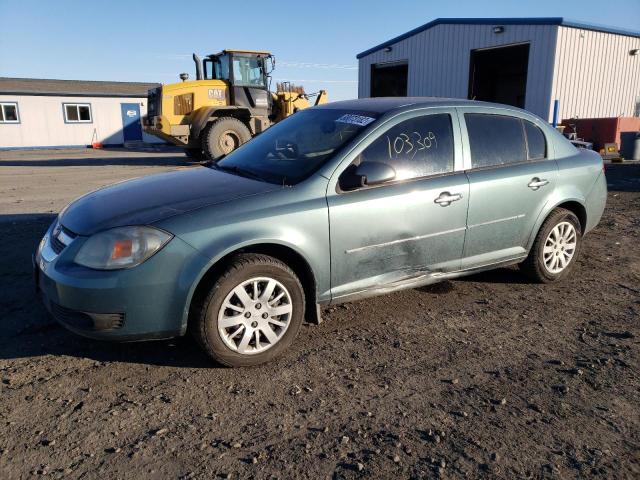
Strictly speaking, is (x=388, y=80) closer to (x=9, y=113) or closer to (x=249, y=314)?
(x=9, y=113)

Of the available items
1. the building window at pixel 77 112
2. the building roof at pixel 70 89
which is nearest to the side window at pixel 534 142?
the building roof at pixel 70 89

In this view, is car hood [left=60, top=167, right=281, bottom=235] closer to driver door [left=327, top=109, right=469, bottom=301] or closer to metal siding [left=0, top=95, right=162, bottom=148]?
Answer: driver door [left=327, top=109, right=469, bottom=301]

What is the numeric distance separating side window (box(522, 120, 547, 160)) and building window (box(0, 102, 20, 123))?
27.9 metres

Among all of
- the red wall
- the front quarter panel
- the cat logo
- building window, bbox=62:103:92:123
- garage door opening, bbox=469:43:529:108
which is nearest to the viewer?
the front quarter panel

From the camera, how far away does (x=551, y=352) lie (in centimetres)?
336

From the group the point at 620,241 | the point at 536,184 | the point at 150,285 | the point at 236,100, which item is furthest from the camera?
the point at 236,100

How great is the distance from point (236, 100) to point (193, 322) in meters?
13.4

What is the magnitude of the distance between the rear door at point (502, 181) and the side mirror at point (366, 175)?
873 millimetres

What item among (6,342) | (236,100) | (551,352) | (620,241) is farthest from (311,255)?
(236,100)

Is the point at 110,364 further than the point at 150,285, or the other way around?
the point at 110,364

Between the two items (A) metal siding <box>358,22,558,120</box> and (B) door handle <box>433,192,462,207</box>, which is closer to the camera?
(B) door handle <box>433,192,462,207</box>

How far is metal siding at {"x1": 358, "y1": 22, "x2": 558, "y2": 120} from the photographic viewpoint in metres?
16.4

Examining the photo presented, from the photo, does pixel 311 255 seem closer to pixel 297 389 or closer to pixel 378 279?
pixel 378 279

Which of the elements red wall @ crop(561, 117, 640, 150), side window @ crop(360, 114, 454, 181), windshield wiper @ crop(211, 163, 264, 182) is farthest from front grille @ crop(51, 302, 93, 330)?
red wall @ crop(561, 117, 640, 150)
